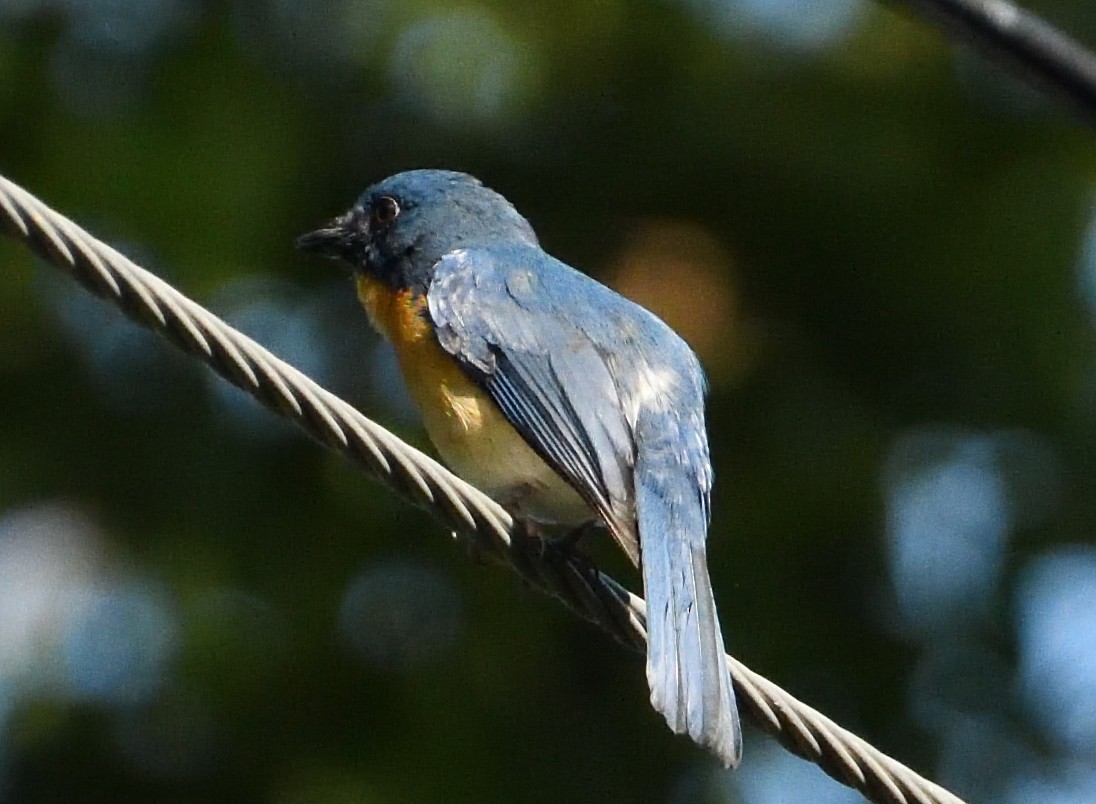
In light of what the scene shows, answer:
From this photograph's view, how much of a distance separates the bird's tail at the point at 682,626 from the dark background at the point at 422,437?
1.78 m

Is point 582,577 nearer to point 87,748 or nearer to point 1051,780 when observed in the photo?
point 87,748

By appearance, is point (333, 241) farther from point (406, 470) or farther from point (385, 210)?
point (406, 470)

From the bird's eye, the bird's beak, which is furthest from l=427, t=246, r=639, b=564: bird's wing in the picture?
the bird's beak

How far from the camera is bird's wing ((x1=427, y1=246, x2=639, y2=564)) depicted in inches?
170

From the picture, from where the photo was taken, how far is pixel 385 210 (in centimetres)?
589

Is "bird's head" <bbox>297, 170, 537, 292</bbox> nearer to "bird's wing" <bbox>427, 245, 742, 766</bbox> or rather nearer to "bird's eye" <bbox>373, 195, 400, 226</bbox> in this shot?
"bird's eye" <bbox>373, 195, 400, 226</bbox>

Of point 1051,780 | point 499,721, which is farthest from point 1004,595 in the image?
point 499,721

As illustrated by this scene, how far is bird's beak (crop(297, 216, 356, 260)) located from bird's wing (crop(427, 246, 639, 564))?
1.76 ft

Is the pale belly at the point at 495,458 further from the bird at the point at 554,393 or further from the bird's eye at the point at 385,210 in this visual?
the bird's eye at the point at 385,210

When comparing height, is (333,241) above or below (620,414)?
below

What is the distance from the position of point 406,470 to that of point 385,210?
2.47 meters

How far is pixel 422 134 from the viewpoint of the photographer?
7.25m

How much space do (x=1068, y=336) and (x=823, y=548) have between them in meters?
1.38

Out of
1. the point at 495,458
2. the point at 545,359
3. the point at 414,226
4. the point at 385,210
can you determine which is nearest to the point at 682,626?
the point at 495,458
